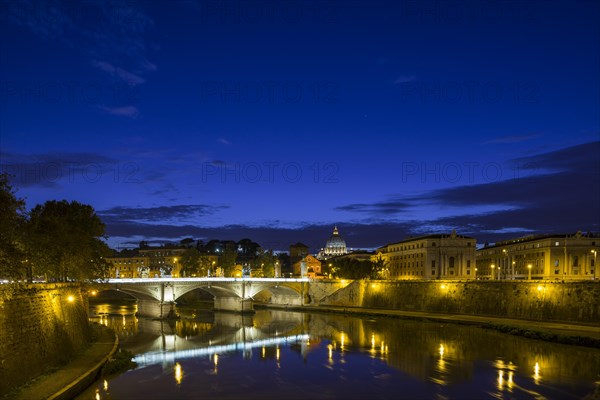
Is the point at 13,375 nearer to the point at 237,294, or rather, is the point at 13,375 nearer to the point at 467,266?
the point at 237,294

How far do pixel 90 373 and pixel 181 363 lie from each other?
12.1 metres

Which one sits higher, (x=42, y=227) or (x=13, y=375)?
(x=42, y=227)

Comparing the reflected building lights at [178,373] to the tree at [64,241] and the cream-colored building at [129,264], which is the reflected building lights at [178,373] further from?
the cream-colored building at [129,264]

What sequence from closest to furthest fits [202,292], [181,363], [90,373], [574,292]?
[90,373] < [181,363] < [574,292] < [202,292]

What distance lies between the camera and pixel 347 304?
315 feet

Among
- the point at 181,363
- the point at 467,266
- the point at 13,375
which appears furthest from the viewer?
the point at 467,266

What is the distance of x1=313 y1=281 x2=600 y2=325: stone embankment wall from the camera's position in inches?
2267

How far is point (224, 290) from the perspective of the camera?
93000 millimetres

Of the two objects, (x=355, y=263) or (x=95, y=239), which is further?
(x=355, y=263)

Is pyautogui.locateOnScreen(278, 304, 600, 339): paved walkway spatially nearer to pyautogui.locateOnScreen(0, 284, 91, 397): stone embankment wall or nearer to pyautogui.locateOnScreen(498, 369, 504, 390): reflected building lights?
pyautogui.locateOnScreen(498, 369, 504, 390): reflected building lights

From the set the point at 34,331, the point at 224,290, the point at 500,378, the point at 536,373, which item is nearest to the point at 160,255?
the point at 224,290

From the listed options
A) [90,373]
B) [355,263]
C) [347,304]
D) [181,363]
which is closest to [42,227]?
[181,363]

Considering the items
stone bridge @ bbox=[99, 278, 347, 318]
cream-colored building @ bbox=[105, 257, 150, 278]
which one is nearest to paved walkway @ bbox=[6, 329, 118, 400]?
stone bridge @ bbox=[99, 278, 347, 318]

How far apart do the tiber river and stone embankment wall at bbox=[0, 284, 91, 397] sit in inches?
135
